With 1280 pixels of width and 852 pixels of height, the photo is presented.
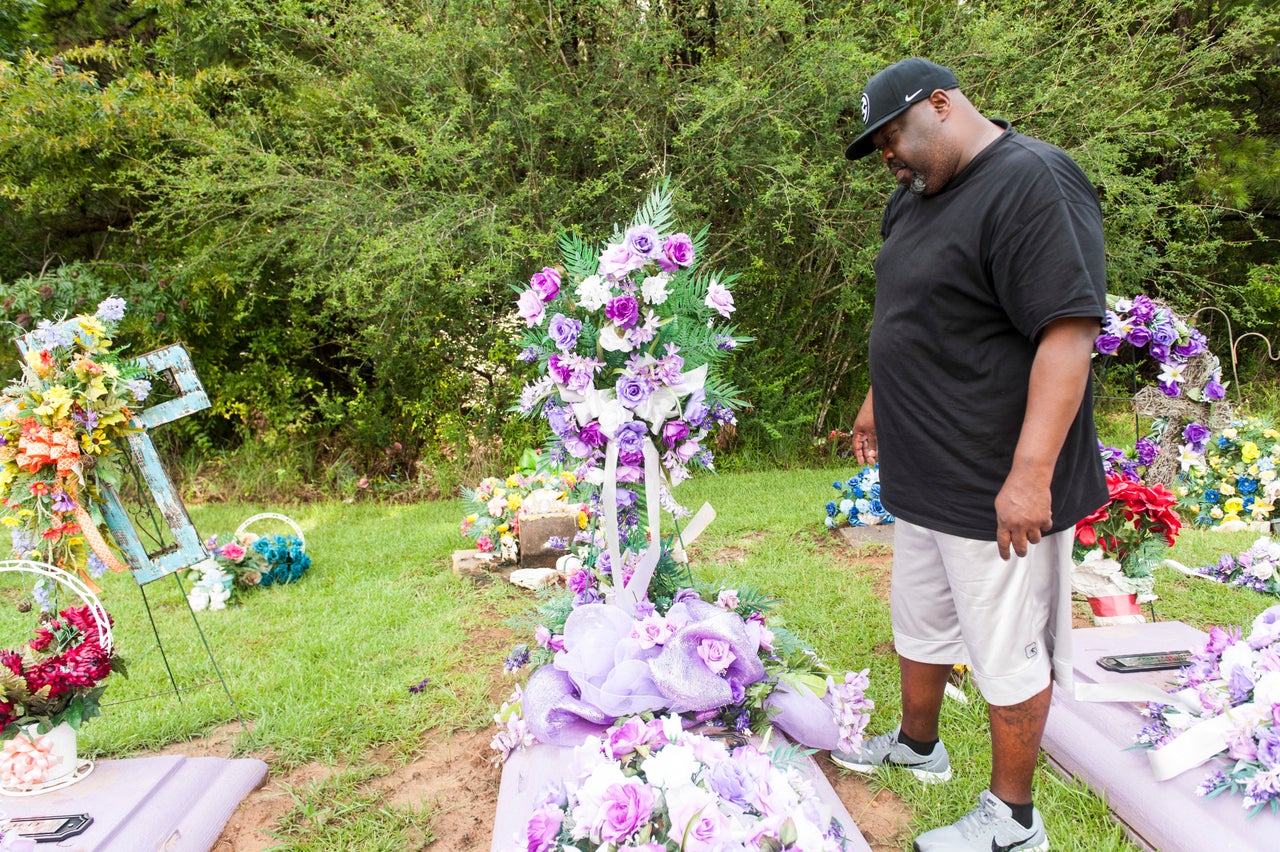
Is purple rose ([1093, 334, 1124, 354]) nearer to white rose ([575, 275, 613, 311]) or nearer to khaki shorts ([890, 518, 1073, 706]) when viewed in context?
khaki shorts ([890, 518, 1073, 706])

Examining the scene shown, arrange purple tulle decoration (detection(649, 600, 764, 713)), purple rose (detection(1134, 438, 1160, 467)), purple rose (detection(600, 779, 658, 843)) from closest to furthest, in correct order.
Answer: purple rose (detection(600, 779, 658, 843))
purple tulle decoration (detection(649, 600, 764, 713))
purple rose (detection(1134, 438, 1160, 467))

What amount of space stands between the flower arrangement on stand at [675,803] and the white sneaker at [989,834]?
499 mm

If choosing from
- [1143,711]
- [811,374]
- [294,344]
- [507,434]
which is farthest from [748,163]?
[1143,711]

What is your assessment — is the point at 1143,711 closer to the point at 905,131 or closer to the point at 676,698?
the point at 676,698

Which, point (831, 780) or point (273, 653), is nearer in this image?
point (831, 780)

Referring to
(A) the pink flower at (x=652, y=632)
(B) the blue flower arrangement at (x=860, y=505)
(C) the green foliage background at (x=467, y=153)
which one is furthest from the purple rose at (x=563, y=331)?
(C) the green foliage background at (x=467, y=153)

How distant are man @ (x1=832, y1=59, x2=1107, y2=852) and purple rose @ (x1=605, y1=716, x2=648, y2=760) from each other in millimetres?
827

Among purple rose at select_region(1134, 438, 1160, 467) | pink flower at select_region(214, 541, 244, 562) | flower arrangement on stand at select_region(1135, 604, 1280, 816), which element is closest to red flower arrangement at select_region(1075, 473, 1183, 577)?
flower arrangement on stand at select_region(1135, 604, 1280, 816)

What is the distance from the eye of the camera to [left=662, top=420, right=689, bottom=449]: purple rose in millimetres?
2520

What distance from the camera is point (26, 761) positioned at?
2164 millimetres

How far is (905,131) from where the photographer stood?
5.97 feet

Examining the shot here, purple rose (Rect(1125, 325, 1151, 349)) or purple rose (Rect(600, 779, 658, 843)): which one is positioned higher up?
purple rose (Rect(1125, 325, 1151, 349))

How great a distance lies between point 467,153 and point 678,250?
4345 mm

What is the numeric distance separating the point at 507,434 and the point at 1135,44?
20.4 ft
